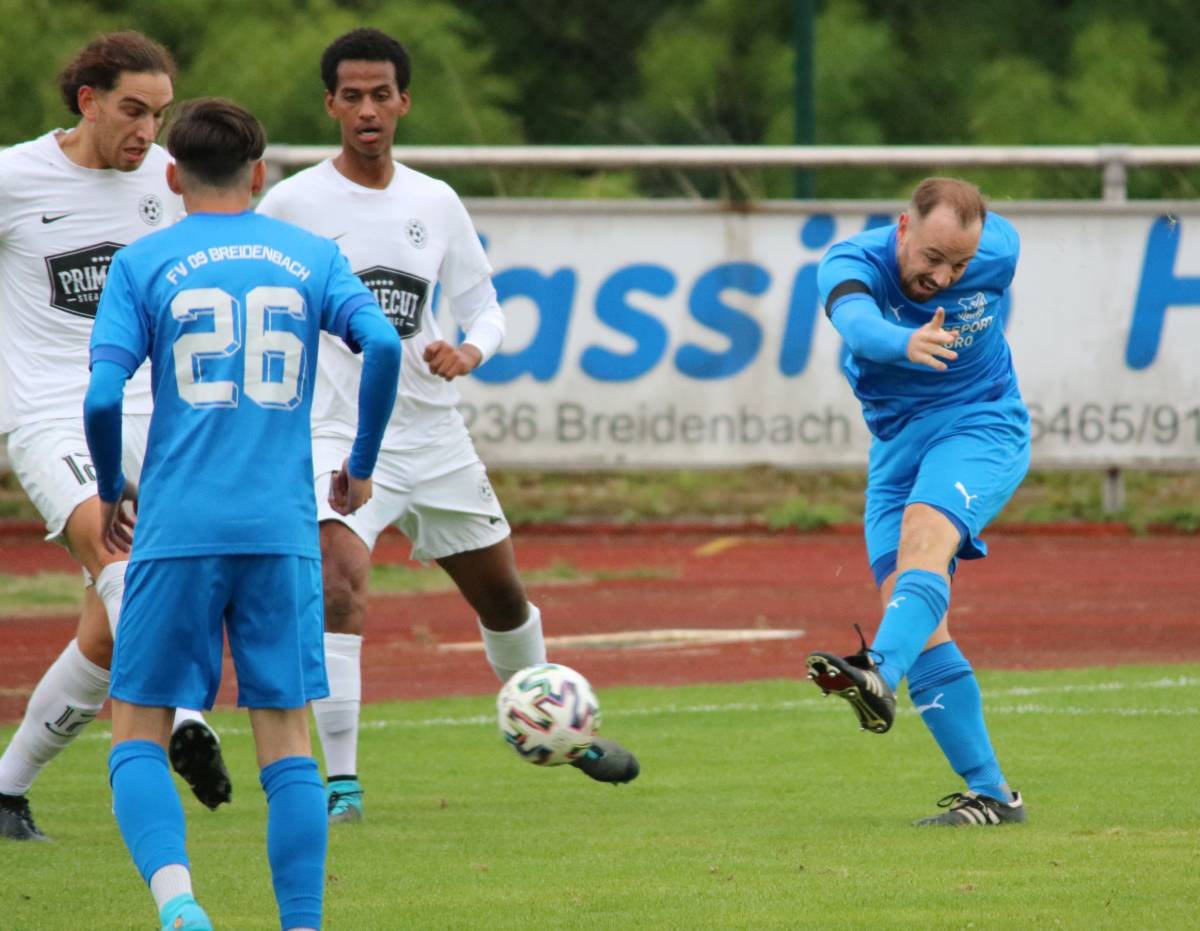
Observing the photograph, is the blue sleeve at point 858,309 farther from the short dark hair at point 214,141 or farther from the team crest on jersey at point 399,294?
the short dark hair at point 214,141

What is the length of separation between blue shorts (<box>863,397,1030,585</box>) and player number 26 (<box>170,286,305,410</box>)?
2.41 m

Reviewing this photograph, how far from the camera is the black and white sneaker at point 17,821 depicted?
6.86 m

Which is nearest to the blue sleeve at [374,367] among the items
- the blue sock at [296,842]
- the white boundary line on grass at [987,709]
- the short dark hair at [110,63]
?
the blue sock at [296,842]

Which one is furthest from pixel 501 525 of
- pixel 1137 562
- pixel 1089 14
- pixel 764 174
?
pixel 1089 14

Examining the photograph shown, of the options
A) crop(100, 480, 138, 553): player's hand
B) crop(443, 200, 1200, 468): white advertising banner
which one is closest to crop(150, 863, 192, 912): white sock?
crop(100, 480, 138, 553): player's hand

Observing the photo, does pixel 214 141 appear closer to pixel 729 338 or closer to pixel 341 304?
pixel 341 304

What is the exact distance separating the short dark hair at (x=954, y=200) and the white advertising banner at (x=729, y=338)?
10.1 meters

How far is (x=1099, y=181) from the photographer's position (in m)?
19.3

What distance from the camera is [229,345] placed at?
4.96m

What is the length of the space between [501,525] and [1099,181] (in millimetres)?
12980

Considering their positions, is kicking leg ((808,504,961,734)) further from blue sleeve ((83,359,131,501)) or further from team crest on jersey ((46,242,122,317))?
team crest on jersey ((46,242,122,317))

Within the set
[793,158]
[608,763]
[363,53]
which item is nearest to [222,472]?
[608,763]

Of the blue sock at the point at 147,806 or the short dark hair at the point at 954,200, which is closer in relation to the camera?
the blue sock at the point at 147,806

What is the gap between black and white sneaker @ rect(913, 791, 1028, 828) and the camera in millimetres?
6664
